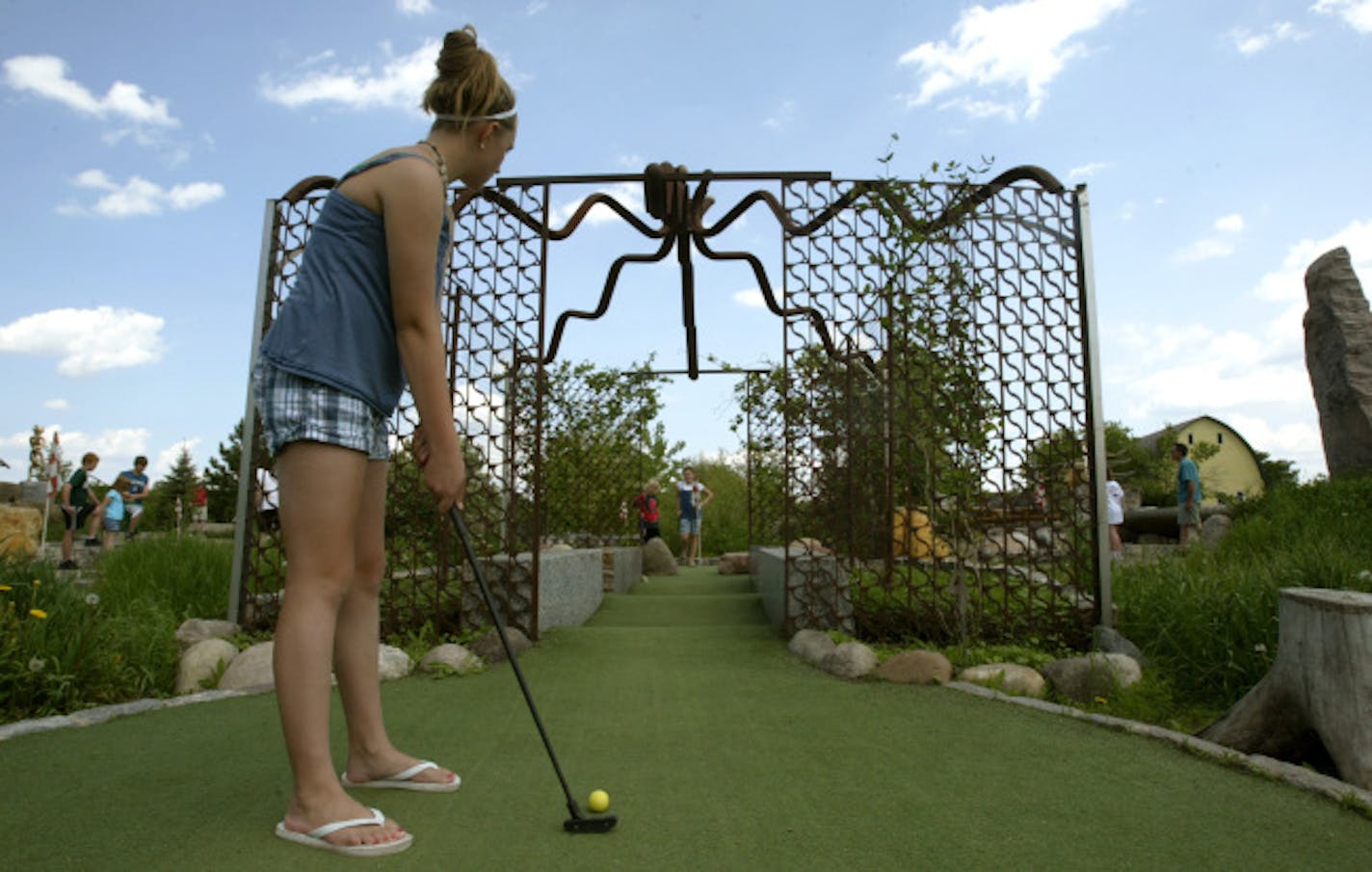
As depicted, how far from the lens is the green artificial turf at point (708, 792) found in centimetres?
175

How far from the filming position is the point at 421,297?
1840mm

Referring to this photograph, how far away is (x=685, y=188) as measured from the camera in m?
5.17

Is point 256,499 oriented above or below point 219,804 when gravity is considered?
above

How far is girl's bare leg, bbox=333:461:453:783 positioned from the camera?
80.3 inches

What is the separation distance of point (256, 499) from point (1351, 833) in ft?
16.3

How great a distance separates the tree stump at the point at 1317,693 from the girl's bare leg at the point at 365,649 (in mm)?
2421

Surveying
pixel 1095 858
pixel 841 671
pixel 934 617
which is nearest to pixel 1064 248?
pixel 934 617

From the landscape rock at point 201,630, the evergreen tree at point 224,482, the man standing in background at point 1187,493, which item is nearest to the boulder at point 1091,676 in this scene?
the landscape rock at point 201,630

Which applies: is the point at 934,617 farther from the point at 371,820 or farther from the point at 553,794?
the point at 371,820

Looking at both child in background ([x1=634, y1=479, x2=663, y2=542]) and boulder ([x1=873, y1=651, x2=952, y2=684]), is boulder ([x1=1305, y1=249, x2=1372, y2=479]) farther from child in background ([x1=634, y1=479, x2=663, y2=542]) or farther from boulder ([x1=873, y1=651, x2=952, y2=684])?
boulder ([x1=873, y1=651, x2=952, y2=684])

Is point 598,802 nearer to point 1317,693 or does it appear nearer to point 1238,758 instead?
point 1238,758

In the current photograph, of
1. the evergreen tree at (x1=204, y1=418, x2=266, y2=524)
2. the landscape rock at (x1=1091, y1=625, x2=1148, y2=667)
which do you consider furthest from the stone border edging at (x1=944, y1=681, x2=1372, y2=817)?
the evergreen tree at (x1=204, y1=418, x2=266, y2=524)

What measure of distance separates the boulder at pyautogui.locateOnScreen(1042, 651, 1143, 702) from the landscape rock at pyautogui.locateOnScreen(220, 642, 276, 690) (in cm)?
324

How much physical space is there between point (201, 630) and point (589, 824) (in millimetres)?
3618
